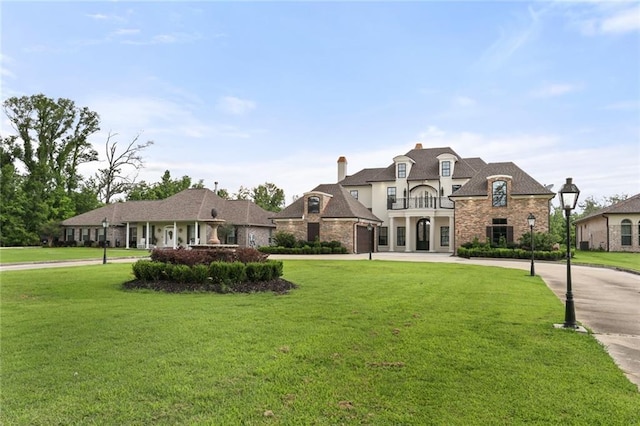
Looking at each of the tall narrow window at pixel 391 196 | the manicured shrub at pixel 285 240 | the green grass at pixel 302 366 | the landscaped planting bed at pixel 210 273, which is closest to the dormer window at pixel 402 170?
the tall narrow window at pixel 391 196

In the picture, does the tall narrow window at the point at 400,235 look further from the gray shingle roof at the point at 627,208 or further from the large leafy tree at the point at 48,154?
the large leafy tree at the point at 48,154

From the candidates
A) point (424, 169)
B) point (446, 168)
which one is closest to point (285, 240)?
point (424, 169)

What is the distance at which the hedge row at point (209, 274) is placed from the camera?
10867 mm

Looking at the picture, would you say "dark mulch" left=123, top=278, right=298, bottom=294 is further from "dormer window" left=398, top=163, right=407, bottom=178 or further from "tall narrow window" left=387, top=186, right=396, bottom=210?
"dormer window" left=398, top=163, right=407, bottom=178

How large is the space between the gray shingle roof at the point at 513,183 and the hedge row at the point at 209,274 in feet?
77.6

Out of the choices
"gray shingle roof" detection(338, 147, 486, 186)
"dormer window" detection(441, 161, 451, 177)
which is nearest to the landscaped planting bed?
"dormer window" detection(441, 161, 451, 177)

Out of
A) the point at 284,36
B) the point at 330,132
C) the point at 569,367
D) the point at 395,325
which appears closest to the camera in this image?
the point at 569,367

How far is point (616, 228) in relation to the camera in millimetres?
33688

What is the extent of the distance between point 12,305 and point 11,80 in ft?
19.5

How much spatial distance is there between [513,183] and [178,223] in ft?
95.7

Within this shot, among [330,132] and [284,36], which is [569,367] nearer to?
[284,36]

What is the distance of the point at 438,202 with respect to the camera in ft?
122

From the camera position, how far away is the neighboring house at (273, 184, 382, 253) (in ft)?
111

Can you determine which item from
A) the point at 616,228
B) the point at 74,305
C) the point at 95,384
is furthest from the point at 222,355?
the point at 616,228
